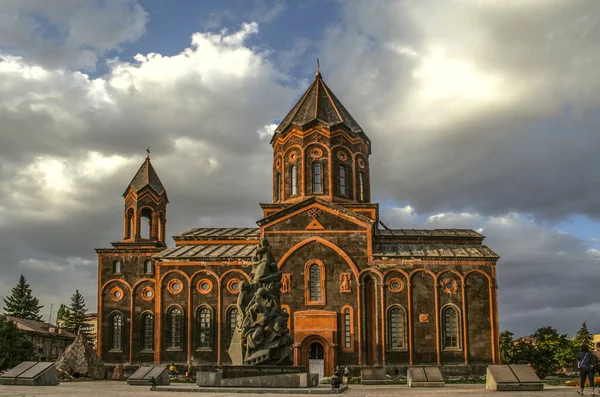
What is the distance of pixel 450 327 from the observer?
1564 inches

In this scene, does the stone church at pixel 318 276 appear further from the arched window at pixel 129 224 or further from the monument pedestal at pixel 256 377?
the monument pedestal at pixel 256 377

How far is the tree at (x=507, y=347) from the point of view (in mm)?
42500

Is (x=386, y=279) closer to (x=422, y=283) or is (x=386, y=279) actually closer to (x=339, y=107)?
(x=422, y=283)

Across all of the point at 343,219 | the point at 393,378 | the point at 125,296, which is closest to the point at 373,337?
the point at 393,378

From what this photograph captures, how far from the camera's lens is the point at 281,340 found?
2386 centimetres

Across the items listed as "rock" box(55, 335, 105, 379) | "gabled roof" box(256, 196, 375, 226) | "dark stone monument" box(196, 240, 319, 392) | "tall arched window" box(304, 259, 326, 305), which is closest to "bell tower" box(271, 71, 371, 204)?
"gabled roof" box(256, 196, 375, 226)

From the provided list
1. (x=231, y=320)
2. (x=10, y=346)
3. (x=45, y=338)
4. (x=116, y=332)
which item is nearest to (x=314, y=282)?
(x=231, y=320)

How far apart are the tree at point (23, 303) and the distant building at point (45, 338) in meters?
8.80

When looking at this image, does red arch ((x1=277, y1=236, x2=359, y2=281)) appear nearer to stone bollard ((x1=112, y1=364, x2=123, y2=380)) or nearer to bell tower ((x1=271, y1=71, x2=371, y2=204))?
bell tower ((x1=271, y1=71, x2=371, y2=204))

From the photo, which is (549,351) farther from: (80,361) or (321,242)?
(80,361)

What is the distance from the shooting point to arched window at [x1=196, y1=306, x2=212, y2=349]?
41.7 metres

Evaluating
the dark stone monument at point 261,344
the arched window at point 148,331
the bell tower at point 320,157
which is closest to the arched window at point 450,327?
the bell tower at point 320,157

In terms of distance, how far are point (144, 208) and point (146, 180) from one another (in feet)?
6.71

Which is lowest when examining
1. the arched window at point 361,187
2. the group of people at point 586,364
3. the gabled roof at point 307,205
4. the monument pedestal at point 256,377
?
the monument pedestal at point 256,377
